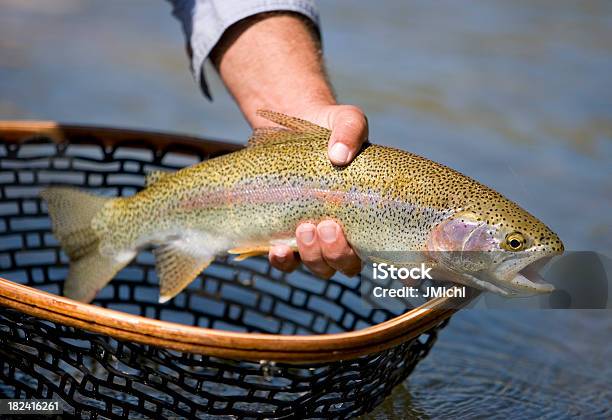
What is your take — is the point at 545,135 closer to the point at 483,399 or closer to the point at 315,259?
the point at 483,399

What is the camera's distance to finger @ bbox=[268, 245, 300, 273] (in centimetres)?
214

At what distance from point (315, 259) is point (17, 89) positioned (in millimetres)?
3635

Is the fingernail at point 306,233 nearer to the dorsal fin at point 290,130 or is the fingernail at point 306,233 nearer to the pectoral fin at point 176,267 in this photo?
the dorsal fin at point 290,130

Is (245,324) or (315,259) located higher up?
(315,259)

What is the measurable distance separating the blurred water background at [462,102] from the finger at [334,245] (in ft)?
1.82

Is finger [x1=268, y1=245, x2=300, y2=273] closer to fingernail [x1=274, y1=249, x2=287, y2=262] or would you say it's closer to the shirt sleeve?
fingernail [x1=274, y1=249, x2=287, y2=262]

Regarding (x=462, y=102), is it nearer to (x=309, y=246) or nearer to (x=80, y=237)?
(x=80, y=237)

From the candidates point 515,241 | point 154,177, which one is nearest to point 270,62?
point 154,177

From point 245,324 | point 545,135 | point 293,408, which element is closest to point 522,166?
point 545,135

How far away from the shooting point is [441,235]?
191 cm

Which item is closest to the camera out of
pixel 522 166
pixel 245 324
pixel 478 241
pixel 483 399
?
pixel 478 241

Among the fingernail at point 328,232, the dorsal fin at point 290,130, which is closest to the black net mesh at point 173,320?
the fingernail at point 328,232

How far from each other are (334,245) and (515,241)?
1.36 ft

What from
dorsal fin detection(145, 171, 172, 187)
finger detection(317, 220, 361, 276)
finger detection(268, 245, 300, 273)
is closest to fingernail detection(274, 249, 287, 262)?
finger detection(268, 245, 300, 273)
